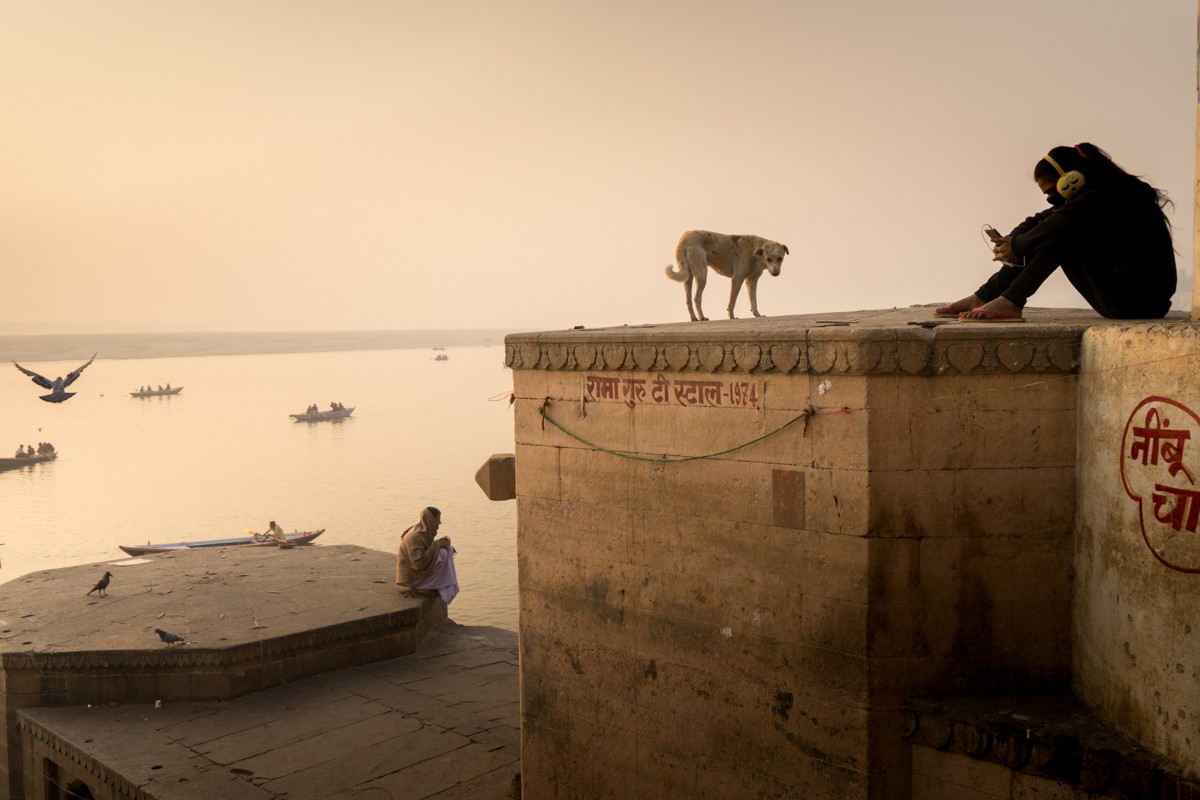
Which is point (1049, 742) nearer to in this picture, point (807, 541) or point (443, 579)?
point (807, 541)

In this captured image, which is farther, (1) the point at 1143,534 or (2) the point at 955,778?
(2) the point at 955,778

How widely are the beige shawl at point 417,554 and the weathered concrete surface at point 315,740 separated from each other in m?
1.10

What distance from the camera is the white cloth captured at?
1029cm

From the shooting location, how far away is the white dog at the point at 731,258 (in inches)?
315

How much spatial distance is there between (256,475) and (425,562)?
97.5ft

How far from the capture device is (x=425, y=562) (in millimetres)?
10164

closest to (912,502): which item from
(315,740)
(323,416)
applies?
(315,740)

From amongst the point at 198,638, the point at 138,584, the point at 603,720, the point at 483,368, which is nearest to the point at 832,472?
the point at 603,720

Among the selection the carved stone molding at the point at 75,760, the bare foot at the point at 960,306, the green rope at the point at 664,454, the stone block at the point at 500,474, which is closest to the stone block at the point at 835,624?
the green rope at the point at 664,454

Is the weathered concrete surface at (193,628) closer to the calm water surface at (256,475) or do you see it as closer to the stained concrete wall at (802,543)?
the calm water surface at (256,475)

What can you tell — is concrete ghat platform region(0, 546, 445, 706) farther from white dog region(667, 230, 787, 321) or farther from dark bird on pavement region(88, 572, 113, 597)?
white dog region(667, 230, 787, 321)

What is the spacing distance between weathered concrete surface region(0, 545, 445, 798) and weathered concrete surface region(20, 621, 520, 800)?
6.7 inches

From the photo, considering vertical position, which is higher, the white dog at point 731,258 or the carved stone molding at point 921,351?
the white dog at point 731,258

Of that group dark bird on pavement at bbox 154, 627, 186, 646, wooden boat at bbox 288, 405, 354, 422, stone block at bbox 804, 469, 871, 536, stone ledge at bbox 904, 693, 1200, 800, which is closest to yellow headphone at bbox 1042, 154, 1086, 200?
stone block at bbox 804, 469, 871, 536
